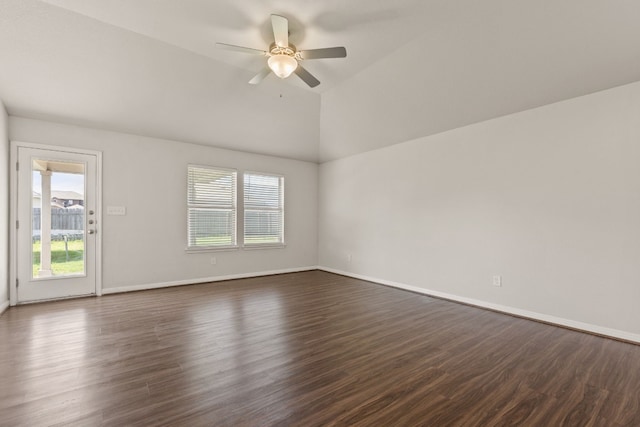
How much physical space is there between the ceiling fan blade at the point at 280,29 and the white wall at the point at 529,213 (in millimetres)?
2902

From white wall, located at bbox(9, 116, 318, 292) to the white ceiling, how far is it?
251 millimetres

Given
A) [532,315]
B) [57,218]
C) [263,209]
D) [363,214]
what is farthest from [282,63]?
[532,315]

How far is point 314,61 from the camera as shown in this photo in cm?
376

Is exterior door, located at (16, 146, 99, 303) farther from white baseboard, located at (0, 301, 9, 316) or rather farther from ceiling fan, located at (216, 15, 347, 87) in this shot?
ceiling fan, located at (216, 15, 347, 87)

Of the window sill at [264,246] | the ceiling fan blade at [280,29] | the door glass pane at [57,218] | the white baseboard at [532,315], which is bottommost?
the white baseboard at [532,315]

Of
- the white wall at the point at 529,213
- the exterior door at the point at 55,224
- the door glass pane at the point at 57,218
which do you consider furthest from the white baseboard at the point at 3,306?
the white wall at the point at 529,213

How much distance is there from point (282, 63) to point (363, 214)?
11.6 ft

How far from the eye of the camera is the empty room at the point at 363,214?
82.4 inches

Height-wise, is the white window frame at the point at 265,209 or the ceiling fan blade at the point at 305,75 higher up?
the ceiling fan blade at the point at 305,75

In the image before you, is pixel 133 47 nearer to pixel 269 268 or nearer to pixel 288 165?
pixel 288 165

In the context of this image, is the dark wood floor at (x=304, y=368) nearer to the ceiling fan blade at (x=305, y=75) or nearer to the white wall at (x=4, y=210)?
the white wall at (x=4, y=210)

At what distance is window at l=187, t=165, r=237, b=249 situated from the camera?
538cm

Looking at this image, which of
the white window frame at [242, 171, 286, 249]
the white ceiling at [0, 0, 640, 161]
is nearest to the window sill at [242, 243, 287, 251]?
the white window frame at [242, 171, 286, 249]

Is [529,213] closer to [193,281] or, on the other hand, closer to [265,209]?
[265,209]
